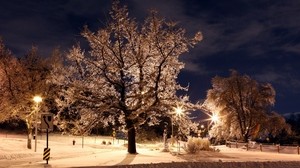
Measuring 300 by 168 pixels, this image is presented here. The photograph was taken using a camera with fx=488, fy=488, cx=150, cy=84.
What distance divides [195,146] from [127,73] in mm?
8525

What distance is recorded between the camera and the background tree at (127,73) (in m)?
38.1

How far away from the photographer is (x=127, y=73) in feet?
129

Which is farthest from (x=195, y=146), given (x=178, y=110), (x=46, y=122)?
(x=46, y=122)

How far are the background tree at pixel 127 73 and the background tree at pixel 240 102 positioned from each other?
23.4 m

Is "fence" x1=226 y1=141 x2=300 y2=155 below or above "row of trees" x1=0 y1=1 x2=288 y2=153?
below

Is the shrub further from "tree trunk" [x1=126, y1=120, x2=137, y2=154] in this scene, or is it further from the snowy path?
"tree trunk" [x1=126, y1=120, x2=137, y2=154]

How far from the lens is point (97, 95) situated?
127ft

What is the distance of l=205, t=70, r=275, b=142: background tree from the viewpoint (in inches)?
2399

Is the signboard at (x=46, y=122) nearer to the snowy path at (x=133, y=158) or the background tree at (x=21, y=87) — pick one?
the snowy path at (x=133, y=158)

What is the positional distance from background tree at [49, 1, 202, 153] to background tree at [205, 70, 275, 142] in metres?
23.4

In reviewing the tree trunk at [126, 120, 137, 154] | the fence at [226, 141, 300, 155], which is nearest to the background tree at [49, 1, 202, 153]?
the tree trunk at [126, 120, 137, 154]

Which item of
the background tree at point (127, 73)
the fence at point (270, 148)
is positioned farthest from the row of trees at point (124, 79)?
the fence at point (270, 148)

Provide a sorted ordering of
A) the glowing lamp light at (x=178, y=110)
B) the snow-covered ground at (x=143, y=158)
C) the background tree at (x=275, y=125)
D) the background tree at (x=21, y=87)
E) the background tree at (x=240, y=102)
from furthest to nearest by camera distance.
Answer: the background tree at (x=240, y=102)
the background tree at (x=275, y=125)
the background tree at (x=21, y=87)
the glowing lamp light at (x=178, y=110)
the snow-covered ground at (x=143, y=158)

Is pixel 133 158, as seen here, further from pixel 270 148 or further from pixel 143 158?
pixel 270 148
